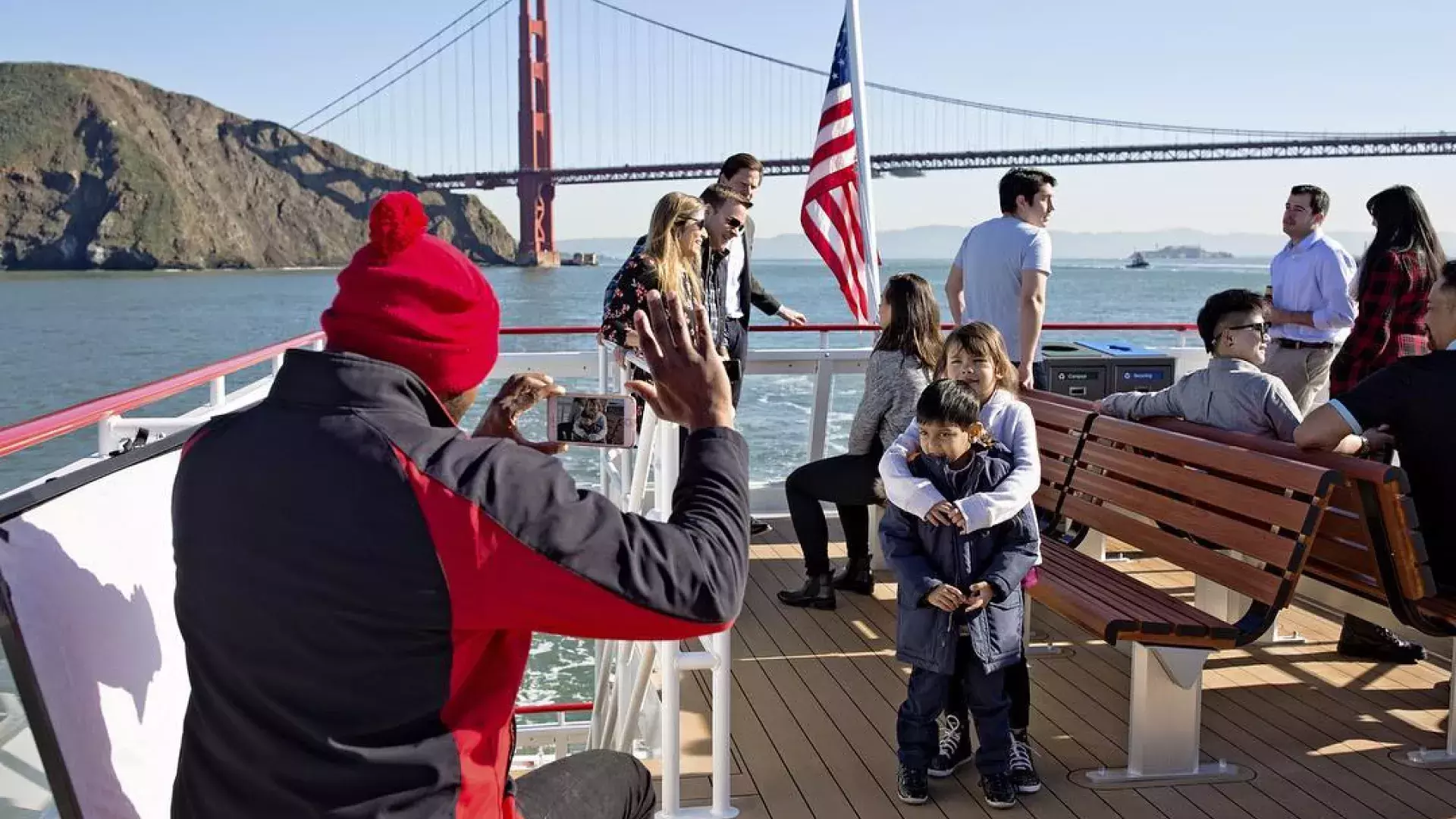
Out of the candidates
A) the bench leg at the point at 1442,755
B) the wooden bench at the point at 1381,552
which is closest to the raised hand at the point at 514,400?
the wooden bench at the point at 1381,552

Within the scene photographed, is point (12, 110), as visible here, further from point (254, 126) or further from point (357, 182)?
point (357, 182)

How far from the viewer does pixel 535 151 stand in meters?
61.4

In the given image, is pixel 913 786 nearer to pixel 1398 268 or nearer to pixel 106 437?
pixel 106 437

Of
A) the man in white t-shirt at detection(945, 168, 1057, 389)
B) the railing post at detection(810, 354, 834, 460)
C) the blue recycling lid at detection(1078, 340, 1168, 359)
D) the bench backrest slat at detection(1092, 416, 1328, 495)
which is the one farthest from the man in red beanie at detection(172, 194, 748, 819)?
the blue recycling lid at detection(1078, 340, 1168, 359)

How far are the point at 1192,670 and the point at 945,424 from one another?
76cm

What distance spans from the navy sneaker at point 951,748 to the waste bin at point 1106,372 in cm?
298

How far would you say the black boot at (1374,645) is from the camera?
3.64m

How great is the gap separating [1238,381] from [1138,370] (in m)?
2.34

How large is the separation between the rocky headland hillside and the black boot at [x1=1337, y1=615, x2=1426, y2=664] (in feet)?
218

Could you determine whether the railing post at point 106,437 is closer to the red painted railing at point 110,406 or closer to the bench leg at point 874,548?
the red painted railing at point 110,406

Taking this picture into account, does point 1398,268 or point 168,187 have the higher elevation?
point 168,187

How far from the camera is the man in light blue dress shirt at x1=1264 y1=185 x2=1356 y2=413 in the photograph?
4652 mm

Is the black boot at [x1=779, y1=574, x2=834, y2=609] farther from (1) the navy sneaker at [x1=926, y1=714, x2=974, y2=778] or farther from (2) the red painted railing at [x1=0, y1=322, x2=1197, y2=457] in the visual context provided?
(1) the navy sneaker at [x1=926, y1=714, x2=974, y2=778]

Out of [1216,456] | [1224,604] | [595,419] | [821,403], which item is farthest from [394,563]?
[821,403]
